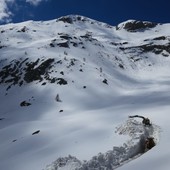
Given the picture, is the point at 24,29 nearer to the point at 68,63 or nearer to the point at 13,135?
the point at 68,63

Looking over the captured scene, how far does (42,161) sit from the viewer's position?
59.6 ft

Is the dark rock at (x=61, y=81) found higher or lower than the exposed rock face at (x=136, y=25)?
lower

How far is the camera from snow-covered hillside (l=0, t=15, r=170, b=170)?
60.5ft

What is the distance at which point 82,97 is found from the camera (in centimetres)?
3941

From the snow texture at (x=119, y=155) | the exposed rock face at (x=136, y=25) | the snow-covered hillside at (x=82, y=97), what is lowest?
the snow texture at (x=119, y=155)

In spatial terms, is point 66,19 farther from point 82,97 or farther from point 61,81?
point 82,97

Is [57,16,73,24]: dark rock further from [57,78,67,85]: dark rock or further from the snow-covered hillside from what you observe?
[57,78,67,85]: dark rock

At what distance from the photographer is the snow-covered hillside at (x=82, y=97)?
1845cm

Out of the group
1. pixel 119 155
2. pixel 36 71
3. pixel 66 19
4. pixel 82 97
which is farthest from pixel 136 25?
pixel 119 155

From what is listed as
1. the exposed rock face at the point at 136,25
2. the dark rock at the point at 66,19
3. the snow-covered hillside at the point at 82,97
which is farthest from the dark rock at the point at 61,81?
the dark rock at the point at 66,19

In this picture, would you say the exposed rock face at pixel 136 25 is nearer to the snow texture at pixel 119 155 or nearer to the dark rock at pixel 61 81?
the dark rock at pixel 61 81

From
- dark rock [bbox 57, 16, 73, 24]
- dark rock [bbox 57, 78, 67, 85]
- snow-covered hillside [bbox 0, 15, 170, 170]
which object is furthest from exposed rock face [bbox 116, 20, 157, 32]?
dark rock [bbox 57, 78, 67, 85]

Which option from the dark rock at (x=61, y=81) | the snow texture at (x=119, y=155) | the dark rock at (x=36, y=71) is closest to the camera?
the snow texture at (x=119, y=155)

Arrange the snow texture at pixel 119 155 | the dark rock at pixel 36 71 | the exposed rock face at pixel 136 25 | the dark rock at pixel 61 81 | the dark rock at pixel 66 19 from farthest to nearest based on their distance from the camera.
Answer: the dark rock at pixel 66 19, the exposed rock face at pixel 136 25, the dark rock at pixel 36 71, the dark rock at pixel 61 81, the snow texture at pixel 119 155
